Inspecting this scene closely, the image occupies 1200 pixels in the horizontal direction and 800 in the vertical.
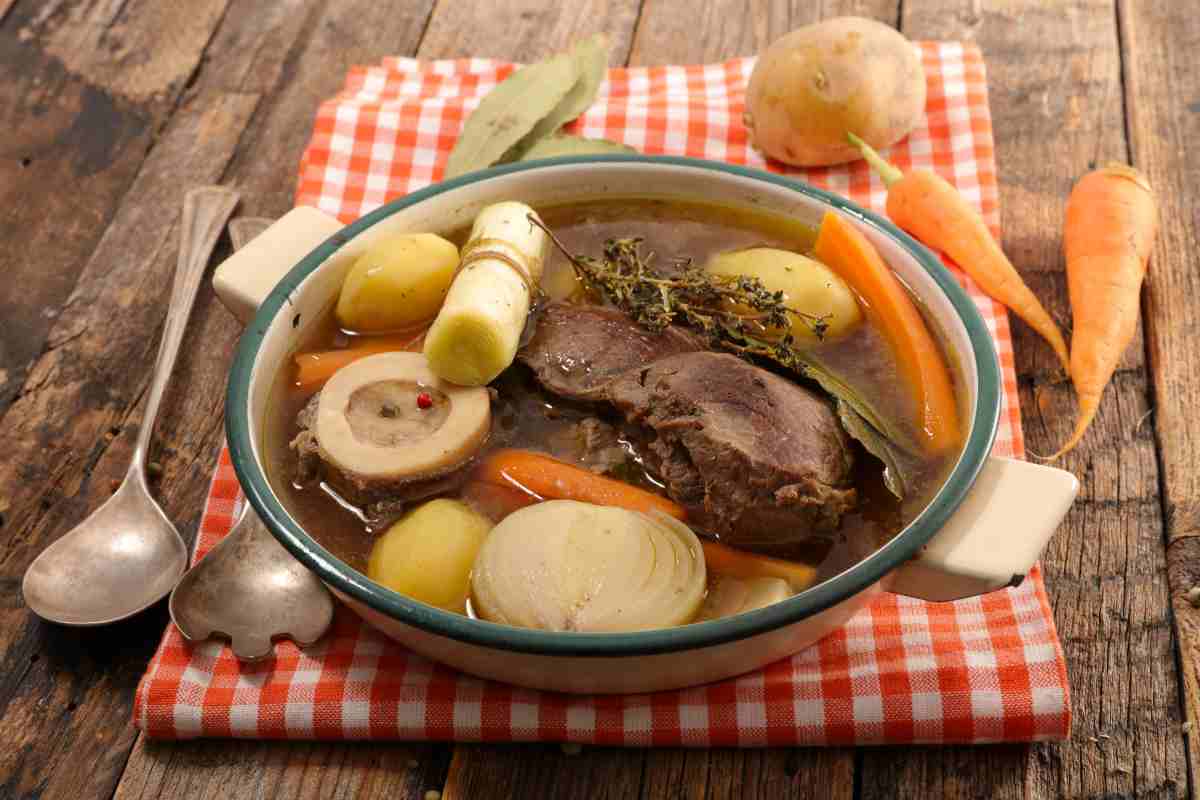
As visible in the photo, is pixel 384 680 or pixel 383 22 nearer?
pixel 384 680

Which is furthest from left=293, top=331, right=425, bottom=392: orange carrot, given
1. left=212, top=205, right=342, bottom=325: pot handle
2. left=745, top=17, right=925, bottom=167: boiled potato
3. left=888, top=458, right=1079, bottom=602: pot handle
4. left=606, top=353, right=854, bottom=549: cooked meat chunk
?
left=745, top=17, right=925, bottom=167: boiled potato

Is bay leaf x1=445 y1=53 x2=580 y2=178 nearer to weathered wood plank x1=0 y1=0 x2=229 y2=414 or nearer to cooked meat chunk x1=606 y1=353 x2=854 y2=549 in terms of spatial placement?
weathered wood plank x1=0 y1=0 x2=229 y2=414

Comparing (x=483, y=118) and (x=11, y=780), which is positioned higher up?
(x=483, y=118)

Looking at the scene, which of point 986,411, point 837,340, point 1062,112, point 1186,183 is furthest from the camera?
point 1062,112

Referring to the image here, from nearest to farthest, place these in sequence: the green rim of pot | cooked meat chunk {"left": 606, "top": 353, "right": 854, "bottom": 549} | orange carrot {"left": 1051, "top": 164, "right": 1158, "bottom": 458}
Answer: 1. the green rim of pot
2. cooked meat chunk {"left": 606, "top": 353, "right": 854, "bottom": 549}
3. orange carrot {"left": 1051, "top": 164, "right": 1158, "bottom": 458}

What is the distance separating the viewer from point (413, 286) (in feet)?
6.43

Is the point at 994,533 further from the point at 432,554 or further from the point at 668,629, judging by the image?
the point at 432,554

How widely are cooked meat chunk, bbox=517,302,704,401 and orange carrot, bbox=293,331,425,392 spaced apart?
0.23m

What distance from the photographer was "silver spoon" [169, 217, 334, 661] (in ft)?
6.03

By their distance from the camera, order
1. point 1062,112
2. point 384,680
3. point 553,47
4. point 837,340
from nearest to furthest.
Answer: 1. point 384,680
2. point 837,340
3. point 1062,112
4. point 553,47

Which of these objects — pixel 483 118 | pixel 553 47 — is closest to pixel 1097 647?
pixel 483 118

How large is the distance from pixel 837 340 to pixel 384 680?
0.88 meters

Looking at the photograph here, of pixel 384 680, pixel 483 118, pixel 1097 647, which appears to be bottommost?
pixel 1097 647

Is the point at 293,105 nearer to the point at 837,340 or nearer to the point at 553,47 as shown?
the point at 553,47
